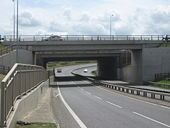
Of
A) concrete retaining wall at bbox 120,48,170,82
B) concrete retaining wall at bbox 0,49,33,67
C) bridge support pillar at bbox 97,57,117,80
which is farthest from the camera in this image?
bridge support pillar at bbox 97,57,117,80

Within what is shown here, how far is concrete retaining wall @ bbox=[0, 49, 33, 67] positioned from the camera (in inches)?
1988

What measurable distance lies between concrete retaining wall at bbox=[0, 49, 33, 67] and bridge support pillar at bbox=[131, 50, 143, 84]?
59.5ft

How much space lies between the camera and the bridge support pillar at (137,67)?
63934 millimetres

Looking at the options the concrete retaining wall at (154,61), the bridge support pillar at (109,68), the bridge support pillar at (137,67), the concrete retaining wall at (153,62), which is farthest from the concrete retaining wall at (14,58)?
the bridge support pillar at (109,68)

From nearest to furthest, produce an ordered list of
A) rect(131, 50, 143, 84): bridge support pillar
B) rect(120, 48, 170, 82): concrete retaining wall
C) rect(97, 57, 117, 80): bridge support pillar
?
rect(120, 48, 170, 82): concrete retaining wall → rect(131, 50, 143, 84): bridge support pillar → rect(97, 57, 117, 80): bridge support pillar

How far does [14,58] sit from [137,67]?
2251 centimetres

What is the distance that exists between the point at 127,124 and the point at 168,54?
51841 mm

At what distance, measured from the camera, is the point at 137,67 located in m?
65.6

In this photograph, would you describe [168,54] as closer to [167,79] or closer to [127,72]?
[167,79]

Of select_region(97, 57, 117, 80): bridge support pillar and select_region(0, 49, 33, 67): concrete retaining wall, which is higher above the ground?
select_region(0, 49, 33, 67): concrete retaining wall

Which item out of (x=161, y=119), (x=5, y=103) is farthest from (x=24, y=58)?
(x=5, y=103)

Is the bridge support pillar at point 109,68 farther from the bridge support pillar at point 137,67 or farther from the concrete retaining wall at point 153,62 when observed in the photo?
A: the concrete retaining wall at point 153,62

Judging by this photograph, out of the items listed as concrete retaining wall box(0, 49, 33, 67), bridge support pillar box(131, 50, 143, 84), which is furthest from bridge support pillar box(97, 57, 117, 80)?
Answer: concrete retaining wall box(0, 49, 33, 67)

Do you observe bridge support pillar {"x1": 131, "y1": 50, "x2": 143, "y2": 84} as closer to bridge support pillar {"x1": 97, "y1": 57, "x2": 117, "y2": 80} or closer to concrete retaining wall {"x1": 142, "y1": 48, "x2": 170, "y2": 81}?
concrete retaining wall {"x1": 142, "y1": 48, "x2": 170, "y2": 81}
